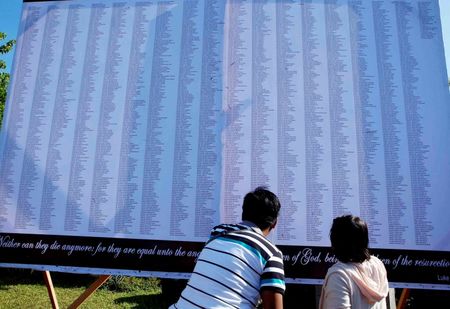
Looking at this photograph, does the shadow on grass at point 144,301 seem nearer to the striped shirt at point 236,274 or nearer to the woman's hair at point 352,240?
the striped shirt at point 236,274

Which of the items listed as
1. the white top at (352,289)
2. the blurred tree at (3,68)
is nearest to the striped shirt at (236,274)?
the white top at (352,289)

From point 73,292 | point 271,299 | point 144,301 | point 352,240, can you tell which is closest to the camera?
point 271,299

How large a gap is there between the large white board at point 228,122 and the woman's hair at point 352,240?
2.78 ft

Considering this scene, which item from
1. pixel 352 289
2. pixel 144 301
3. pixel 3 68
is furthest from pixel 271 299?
pixel 3 68

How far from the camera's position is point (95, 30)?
9.84ft

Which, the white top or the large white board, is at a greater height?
the large white board

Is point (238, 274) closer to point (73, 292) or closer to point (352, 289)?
point (352, 289)

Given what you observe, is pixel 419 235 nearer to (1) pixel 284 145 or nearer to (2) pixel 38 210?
(1) pixel 284 145

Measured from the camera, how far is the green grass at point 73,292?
684 centimetres

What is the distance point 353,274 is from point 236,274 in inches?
19.5

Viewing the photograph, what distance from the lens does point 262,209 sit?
1.62 metres

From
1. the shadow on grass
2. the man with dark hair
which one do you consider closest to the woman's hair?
the man with dark hair

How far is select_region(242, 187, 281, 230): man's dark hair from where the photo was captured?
162 centimetres

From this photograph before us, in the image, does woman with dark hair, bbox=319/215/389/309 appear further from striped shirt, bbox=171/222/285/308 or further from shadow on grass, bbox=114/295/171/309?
shadow on grass, bbox=114/295/171/309
